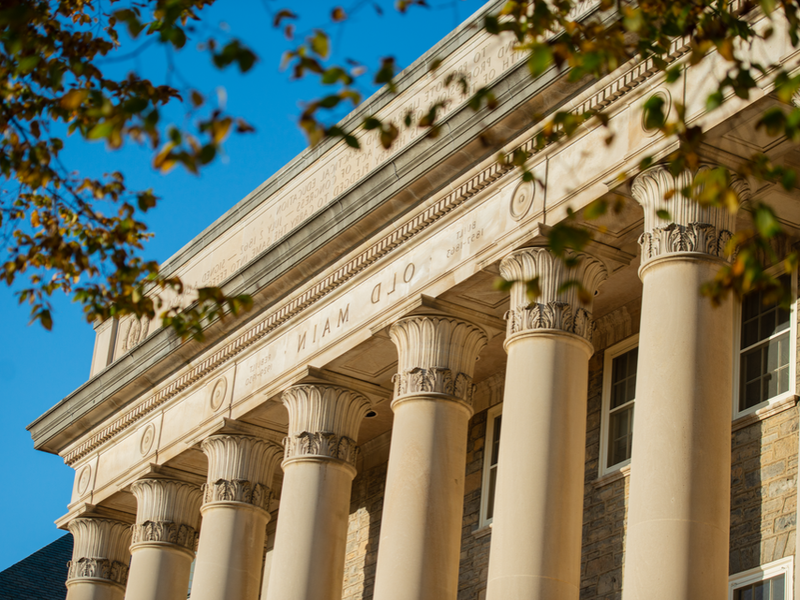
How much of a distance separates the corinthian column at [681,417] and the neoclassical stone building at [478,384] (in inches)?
1.4

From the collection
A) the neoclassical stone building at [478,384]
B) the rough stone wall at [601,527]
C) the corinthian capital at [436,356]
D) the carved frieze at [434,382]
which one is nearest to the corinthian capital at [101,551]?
the neoclassical stone building at [478,384]

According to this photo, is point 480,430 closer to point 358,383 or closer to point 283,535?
point 358,383

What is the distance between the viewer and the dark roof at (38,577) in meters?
53.6

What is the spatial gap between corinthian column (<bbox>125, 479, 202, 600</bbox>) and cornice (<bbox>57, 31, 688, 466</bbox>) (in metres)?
2.26

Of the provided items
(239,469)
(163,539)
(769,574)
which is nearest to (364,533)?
(239,469)

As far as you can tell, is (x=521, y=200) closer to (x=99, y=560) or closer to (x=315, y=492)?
(x=315, y=492)

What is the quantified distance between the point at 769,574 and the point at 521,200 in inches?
283

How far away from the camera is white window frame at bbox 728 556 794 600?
62.8 ft

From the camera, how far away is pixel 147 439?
3247cm

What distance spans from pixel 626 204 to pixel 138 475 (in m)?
16.5

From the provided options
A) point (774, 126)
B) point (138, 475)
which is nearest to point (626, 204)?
point (774, 126)

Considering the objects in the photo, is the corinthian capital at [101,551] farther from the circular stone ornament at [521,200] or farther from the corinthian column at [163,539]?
the circular stone ornament at [521,200]

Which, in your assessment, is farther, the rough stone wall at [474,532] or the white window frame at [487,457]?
the white window frame at [487,457]

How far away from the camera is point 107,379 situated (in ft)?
112
